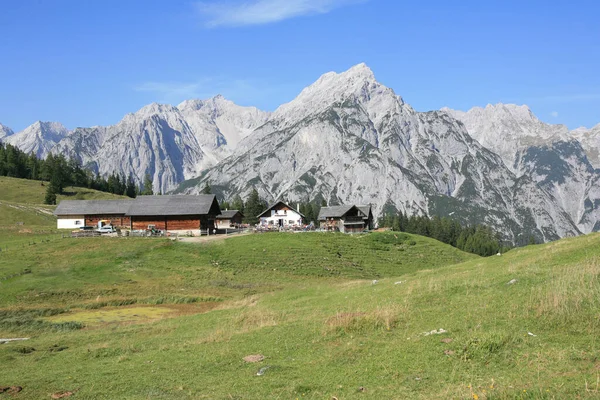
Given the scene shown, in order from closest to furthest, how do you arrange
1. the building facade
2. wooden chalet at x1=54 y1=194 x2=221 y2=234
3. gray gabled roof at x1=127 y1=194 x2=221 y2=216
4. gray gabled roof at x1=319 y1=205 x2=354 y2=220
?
gray gabled roof at x1=127 y1=194 x2=221 y2=216, wooden chalet at x1=54 y1=194 x2=221 y2=234, gray gabled roof at x1=319 y1=205 x2=354 y2=220, the building facade

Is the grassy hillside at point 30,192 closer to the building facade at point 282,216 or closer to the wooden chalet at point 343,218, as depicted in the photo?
the building facade at point 282,216

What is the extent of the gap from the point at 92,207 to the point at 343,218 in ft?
204

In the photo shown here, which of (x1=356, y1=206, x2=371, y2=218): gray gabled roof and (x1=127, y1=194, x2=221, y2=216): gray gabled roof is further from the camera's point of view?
(x1=356, y1=206, x2=371, y2=218): gray gabled roof

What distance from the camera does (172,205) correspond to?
94.5m

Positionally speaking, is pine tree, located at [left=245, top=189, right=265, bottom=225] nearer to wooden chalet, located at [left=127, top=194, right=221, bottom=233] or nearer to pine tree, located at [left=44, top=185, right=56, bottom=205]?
wooden chalet, located at [left=127, top=194, right=221, bottom=233]

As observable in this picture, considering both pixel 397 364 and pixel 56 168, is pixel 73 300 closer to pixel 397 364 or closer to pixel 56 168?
pixel 397 364

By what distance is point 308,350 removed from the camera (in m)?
18.8

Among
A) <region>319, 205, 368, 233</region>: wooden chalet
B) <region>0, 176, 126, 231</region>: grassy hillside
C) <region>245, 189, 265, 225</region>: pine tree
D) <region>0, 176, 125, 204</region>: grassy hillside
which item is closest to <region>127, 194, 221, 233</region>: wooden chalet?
<region>0, 176, 126, 231</region>: grassy hillside

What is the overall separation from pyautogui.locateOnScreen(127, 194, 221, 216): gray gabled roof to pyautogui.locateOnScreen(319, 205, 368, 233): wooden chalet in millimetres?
40596

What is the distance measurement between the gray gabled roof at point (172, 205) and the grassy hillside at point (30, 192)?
7883cm

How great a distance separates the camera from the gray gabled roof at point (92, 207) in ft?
359

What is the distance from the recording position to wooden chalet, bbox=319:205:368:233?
12583cm

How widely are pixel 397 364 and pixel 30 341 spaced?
960 inches

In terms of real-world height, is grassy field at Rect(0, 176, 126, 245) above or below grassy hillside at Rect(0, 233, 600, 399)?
above
